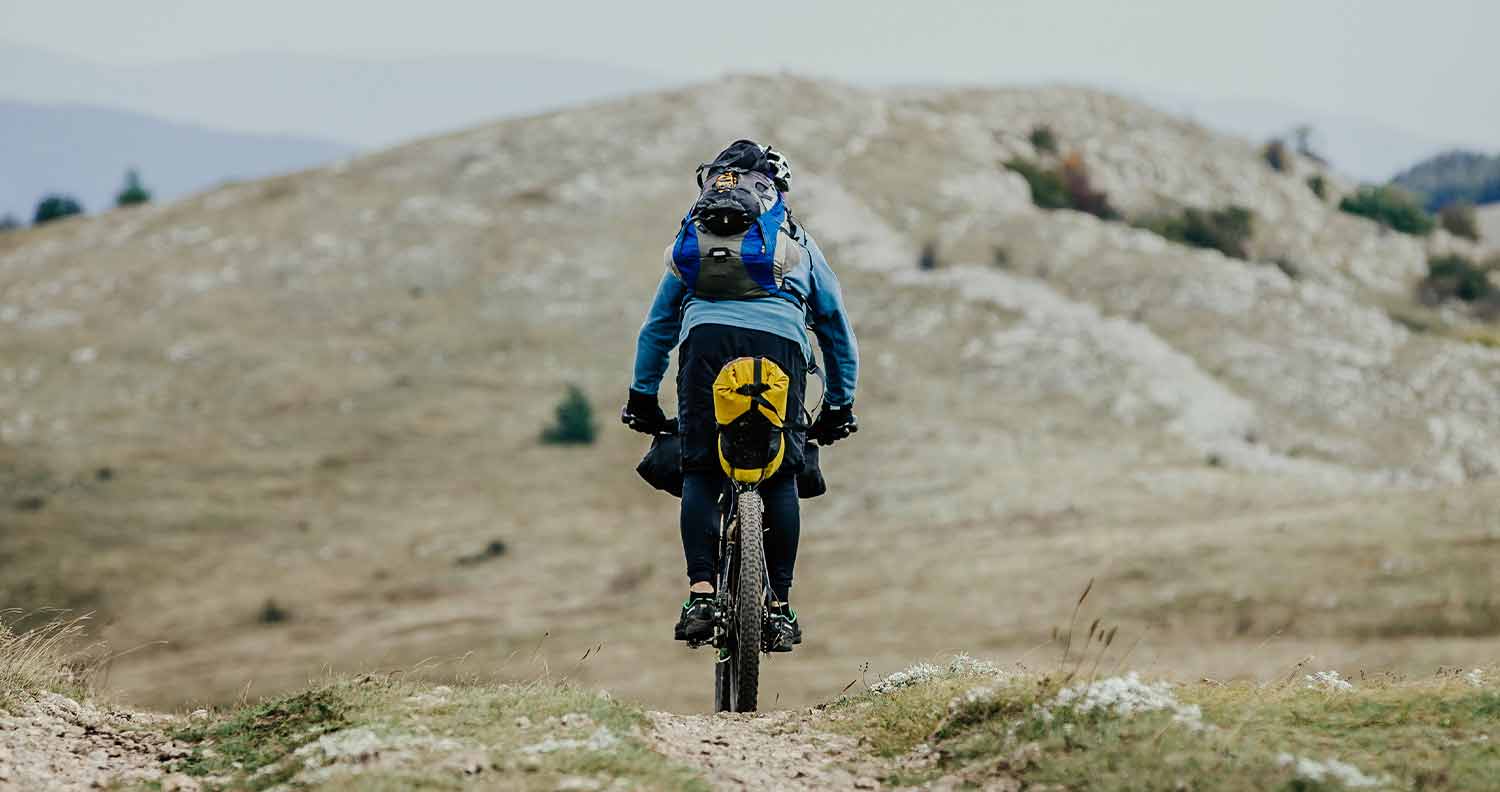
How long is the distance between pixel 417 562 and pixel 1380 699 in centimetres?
3350

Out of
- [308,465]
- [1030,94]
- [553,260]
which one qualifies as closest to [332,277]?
[553,260]

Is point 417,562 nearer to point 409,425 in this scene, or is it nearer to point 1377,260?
point 409,425

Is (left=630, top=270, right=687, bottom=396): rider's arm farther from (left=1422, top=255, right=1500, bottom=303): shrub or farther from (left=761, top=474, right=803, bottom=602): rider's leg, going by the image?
(left=1422, top=255, right=1500, bottom=303): shrub

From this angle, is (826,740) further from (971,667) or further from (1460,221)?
(1460,221)

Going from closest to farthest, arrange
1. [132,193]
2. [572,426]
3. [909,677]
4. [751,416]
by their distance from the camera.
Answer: [751,416]
[909,677]
[572,426]
[132,193]

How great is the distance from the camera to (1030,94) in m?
78.7

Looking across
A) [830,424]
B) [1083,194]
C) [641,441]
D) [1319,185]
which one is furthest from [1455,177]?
[830,424]

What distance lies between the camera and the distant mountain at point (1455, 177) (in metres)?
145

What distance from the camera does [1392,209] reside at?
227 ft

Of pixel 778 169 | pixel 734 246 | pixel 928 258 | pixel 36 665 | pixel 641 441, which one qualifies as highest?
pixel 778 169

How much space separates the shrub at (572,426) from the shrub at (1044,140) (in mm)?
37612

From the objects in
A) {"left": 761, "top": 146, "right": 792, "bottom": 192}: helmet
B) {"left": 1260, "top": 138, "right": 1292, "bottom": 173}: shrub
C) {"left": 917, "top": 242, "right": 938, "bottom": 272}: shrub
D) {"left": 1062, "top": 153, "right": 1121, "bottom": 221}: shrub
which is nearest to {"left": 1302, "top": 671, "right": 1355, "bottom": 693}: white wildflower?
{"left": 761, "top": 146, "right": 792, "bottom": 192}: helmet

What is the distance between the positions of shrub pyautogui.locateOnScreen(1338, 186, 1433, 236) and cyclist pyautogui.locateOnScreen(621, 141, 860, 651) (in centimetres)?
6939

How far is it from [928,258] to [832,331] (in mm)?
48165
